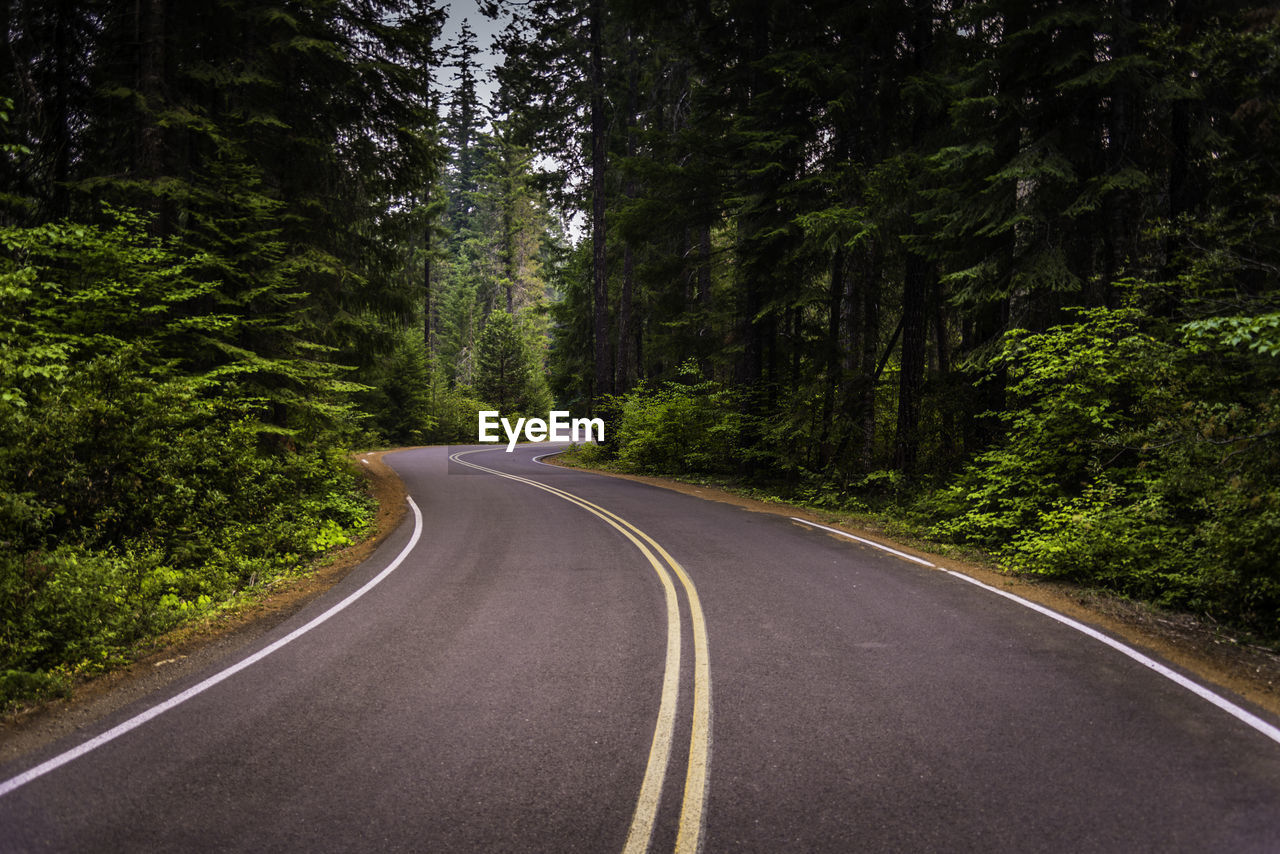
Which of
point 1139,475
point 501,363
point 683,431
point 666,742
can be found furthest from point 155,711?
point 501,363

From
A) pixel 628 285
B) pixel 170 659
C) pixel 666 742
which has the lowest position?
pixel 170 659

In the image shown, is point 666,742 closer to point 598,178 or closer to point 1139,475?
point 1139,475

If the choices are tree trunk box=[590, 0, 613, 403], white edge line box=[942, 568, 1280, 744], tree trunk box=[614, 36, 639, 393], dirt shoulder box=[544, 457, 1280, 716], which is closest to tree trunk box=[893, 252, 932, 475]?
dirt shoulder box=[544, 457, 1280, 716]

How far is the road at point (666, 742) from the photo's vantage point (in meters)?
3.23

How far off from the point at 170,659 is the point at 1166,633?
31.6 feet

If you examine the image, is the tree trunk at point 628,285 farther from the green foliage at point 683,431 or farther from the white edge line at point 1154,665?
the white edge line at point 1154,665

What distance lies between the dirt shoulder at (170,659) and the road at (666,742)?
9.9 inches

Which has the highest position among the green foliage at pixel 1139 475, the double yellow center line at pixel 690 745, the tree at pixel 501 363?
the tree at pixel 501 363

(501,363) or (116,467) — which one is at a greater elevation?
(501,363)

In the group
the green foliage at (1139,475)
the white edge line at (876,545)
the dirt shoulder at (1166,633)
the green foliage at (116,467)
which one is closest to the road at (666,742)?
the dirt shoulder at (1166,633)

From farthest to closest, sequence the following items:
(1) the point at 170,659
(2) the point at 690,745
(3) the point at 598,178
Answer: (3) the point at 598,178 → (1) the point at 170,659 → (2) the point at 690,745

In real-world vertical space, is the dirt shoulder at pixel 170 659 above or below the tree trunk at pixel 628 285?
below

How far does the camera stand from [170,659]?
567 centimetres

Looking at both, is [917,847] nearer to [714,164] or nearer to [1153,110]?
[1153,110]
